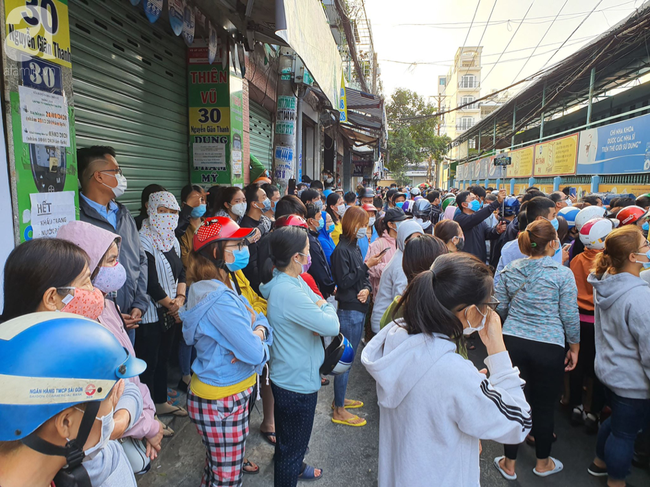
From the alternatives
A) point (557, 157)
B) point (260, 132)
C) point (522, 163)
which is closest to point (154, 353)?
point (260, 132)

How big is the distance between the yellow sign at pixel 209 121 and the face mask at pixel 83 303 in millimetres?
4254

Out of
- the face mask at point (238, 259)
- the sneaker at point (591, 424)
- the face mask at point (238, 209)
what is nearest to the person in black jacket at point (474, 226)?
the sneaker at point (591, 424)

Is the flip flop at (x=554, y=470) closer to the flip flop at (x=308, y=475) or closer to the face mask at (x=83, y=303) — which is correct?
the flip flop at (x=308, y=475)

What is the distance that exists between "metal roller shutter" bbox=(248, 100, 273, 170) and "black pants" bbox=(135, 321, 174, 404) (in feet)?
17.8

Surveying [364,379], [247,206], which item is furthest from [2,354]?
[364,379]

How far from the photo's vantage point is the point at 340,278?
341 cm

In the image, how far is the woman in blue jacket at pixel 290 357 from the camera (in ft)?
7.68

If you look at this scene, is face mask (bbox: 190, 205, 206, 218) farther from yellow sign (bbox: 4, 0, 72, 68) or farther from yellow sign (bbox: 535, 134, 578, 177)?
yellow sign (bbox: 535, 134, 578, 177)

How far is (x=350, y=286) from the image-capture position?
3.42 m

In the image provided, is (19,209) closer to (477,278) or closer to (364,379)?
(477,278)

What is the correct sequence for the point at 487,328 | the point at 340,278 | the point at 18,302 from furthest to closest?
1. the point at 340,278
2. the point at 487,328
3. the point at 18,302

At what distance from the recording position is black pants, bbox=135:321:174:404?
3.10 meters

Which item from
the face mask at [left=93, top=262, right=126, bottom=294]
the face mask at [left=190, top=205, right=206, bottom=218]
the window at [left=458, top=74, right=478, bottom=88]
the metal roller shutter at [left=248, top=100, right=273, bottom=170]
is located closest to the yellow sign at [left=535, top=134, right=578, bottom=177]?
the metal roller shutter at [left=248, top=100, right=273, bottom=170]

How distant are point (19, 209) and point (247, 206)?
2246mm
